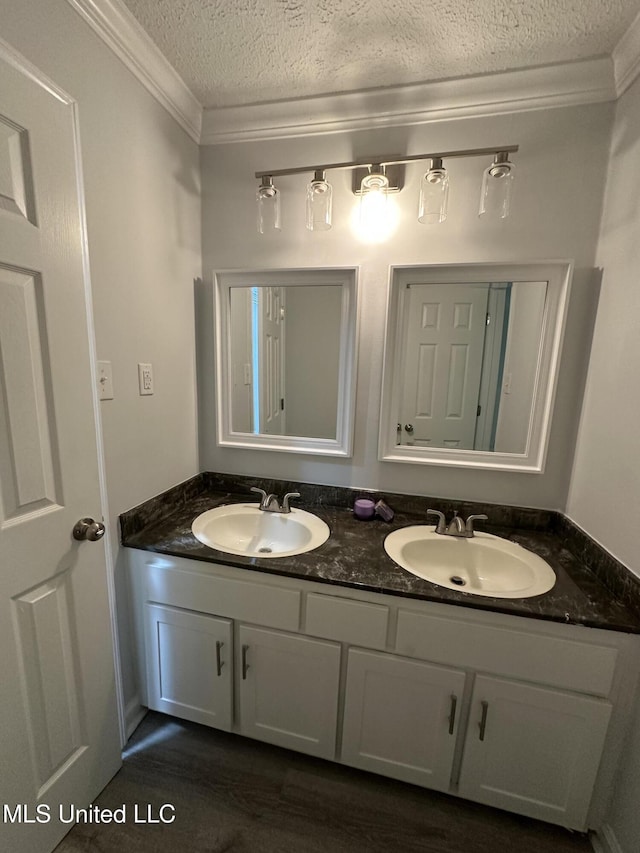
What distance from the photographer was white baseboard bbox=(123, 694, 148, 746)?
52.1 inches

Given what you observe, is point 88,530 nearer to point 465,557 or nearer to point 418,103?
point 465,557

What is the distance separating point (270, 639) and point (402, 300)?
4.36 ft

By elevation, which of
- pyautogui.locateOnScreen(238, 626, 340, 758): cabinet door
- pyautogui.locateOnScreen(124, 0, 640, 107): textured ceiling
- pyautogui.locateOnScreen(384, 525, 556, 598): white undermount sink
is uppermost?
pyautogui.locateOnScreen(124, 0, 640, 107): textured ceiling

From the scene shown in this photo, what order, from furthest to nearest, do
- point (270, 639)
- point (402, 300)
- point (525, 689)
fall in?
point (402, 300), point (270, 639), point (525, 689)

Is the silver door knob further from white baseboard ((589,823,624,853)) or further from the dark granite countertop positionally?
white baseboard ((589,823,624,853))

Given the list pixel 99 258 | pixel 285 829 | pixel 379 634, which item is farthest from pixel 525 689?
pixel 99 258

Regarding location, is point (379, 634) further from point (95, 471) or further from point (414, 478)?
point (95, 471)

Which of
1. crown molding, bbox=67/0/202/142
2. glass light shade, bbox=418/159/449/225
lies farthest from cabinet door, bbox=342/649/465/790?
crown molding, bbox=67/0/202/142

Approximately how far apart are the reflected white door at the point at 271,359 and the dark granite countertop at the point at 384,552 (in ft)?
0.98

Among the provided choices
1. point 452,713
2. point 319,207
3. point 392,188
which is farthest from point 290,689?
point 392,188

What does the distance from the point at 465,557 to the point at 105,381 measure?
4.53 feet

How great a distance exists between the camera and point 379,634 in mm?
1085

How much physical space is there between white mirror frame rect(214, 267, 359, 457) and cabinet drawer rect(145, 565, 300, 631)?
617mm

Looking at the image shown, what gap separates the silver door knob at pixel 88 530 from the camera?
39.0 inches
